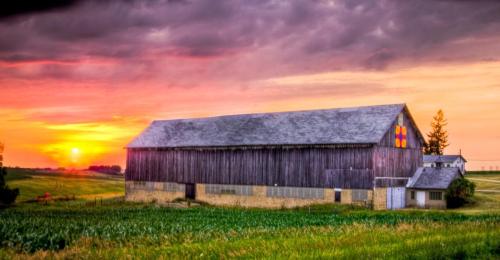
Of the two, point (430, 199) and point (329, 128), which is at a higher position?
point (329, 128)

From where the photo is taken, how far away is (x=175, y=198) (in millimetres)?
60812

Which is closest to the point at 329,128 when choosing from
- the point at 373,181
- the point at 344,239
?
the point at 373,181

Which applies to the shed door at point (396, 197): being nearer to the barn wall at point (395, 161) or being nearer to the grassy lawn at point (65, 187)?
the barn wall at point (395, 161)

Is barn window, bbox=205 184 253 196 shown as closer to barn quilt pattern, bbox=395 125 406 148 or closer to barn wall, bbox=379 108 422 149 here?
barn wall, bbox=379 108 422 149

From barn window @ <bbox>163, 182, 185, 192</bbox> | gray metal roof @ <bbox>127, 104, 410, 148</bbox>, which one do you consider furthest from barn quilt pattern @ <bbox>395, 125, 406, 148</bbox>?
barn window @ <bbox>163, 182, 185, 192</bbox>

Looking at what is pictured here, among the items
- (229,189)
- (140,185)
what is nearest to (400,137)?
(229,189)

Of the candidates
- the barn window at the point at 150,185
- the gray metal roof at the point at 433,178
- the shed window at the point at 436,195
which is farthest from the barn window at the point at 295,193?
the barn window at the point at 150,185

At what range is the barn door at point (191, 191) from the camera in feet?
196

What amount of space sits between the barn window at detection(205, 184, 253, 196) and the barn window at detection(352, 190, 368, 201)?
36.8 ft

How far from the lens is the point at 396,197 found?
162 feet

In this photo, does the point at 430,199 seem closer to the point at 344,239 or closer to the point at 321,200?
the point at 321,200

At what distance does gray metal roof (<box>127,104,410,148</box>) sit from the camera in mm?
49062

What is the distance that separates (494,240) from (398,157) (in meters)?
31.5

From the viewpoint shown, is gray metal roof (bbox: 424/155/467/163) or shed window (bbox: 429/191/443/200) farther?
gray metal roof (bbox: 424/155/467/163)
